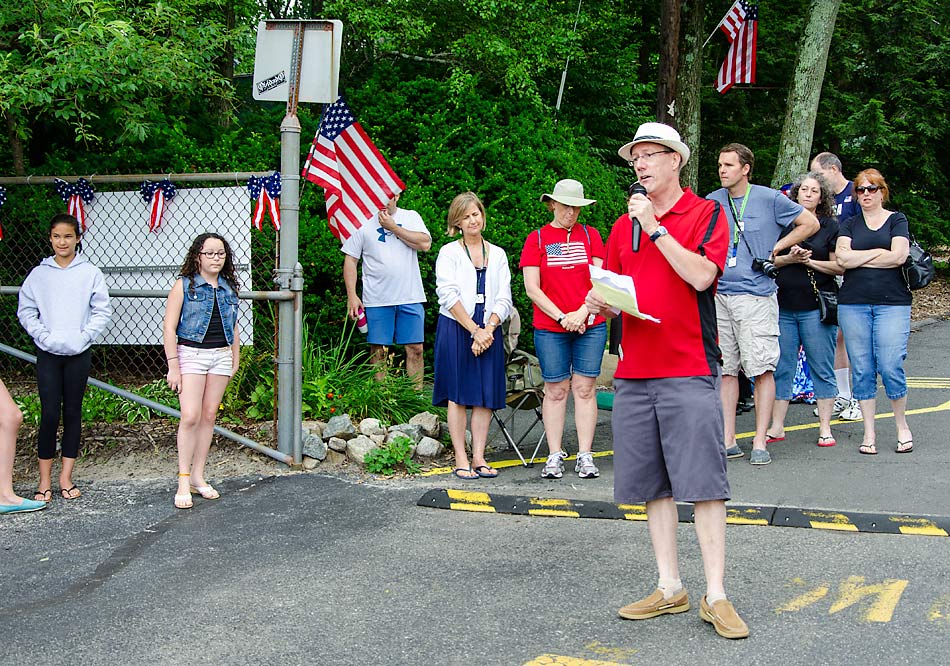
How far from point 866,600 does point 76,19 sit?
644cm

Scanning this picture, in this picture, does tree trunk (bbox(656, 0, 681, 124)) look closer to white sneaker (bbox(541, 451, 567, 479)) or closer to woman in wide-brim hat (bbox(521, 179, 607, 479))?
woman in wide-brim hat (bbox(521, 179, 607, 479))

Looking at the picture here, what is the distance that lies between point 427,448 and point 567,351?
127 centimetres

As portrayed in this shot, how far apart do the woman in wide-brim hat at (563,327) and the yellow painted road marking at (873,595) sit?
242 centimetres

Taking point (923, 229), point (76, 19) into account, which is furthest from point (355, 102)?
point (923, 229)

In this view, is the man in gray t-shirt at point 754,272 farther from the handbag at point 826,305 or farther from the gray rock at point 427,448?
the gray rock at point 427,448

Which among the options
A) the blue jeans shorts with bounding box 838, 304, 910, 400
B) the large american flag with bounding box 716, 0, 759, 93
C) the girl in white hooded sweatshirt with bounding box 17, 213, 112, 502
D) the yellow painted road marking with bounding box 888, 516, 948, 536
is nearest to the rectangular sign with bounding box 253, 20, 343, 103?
the girl in white hooded sweatshirt with bounding box 17, 213, 112, 502

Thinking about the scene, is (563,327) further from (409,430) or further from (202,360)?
(202,360)

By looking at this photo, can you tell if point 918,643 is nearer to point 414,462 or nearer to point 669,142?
point 669,142

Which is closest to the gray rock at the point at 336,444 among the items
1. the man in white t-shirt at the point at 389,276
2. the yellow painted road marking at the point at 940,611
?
the man in white t-shirt at the point at 389,276

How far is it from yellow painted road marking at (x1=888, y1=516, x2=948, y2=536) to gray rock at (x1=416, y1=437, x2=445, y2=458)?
3.16 metres

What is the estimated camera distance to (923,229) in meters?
22.3

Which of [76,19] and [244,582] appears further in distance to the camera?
[76,19]

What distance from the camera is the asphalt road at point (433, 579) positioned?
4.25 metres

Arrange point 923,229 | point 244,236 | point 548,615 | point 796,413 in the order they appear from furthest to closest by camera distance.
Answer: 1. point 923,229
2. point 796,413
3. point 244,236
4. point 548,615
